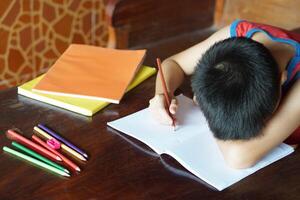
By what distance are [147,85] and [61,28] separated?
55.4 inches

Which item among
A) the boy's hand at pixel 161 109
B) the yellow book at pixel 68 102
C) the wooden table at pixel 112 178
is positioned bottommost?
the wooden table at pixel 112 178

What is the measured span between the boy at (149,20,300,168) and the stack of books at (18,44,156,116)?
146 millimetres

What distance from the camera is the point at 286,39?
1194mm

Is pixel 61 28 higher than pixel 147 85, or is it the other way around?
pixel 147 85

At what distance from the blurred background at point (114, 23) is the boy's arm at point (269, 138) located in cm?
51

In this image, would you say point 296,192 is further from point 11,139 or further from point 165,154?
point 11,139

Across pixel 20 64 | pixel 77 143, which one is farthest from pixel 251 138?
pixel 20 64

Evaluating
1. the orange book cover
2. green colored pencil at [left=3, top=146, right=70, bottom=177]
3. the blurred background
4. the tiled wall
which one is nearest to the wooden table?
green colored pencil at [left=3, top=146, right=70, bottom=177]

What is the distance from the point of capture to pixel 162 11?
2.06 m

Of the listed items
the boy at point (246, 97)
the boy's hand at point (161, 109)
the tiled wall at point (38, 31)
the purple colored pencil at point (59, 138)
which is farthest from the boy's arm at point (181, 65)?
the tiled wall at point (38, 31)

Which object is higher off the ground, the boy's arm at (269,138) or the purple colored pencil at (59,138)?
the boy's arm at (269,138)

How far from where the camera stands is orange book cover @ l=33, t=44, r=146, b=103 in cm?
123

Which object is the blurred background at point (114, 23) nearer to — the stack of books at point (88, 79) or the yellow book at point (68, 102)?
the stack of books at point (88, 79)

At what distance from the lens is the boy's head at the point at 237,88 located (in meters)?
0.96
